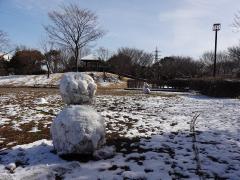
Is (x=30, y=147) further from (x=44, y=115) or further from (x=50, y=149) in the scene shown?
(x=44, y=115)

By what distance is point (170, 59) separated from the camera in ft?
236

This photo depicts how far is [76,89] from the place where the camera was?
24.6ft

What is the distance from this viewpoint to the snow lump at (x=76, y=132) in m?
6.10

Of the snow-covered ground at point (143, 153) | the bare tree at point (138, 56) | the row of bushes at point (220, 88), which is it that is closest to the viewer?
the snow-covered ground at point (143, 153)

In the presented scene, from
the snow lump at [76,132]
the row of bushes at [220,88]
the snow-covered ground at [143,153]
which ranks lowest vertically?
the snow-covered ground at [143,153]

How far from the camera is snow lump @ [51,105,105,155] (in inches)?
240

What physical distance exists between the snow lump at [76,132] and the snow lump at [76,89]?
1094mm

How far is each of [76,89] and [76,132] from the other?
1624 mm

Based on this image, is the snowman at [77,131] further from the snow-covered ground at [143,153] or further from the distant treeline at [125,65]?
the distant treeline at [125,65]

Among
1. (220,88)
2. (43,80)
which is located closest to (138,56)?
(43,80)

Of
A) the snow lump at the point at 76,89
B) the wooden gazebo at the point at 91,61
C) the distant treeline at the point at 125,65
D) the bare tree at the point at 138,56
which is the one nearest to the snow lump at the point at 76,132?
the snow lump at the point at 76,89

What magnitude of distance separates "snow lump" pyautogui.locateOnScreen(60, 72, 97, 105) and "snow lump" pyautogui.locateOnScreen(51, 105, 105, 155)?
1.09 m

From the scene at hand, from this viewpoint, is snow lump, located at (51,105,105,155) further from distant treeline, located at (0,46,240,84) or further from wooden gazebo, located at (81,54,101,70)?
wooden gazebo, located at (81,54,101,70)

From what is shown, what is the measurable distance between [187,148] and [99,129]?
2.15 m
